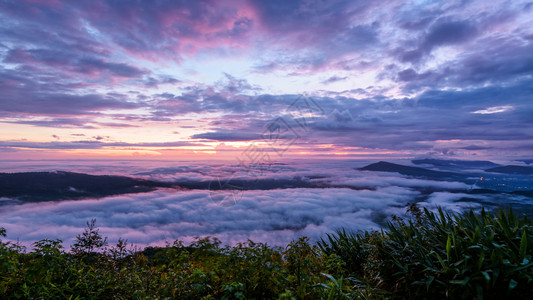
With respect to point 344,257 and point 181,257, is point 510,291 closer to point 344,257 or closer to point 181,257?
point 344,257

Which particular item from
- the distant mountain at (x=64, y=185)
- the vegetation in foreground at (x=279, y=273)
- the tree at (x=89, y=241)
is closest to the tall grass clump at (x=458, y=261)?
the vegetation in foreground at (x=279, y=273)

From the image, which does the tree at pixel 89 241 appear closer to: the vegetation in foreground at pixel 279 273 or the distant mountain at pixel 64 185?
the vegetation in foreground at pixel 279 273

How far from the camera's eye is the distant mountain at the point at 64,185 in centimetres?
12106

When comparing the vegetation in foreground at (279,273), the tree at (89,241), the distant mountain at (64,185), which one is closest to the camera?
the vegetation in foreground at (279,273)

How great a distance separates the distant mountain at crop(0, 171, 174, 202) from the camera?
397 ft

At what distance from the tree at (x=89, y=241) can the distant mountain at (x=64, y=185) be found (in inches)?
6058

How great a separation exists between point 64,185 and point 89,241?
17308cm

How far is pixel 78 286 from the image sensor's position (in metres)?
3.56

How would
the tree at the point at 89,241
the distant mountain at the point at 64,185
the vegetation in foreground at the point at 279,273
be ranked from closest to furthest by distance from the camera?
1. the vegetation in foreground at the point at 279,273
2. the tree at the point at 89,241
3. the distant mountain at the point at 64,185

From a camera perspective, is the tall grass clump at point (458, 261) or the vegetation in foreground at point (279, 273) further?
the tall grass clump at point (458, 261)

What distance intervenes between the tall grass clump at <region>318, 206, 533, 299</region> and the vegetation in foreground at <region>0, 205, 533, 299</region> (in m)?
0.01

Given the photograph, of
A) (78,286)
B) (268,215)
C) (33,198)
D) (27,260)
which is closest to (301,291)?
(78,286)

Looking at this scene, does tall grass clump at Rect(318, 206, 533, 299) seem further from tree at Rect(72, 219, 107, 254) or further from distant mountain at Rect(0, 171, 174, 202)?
distant mountain at Rect(0, 171, 174, 202)

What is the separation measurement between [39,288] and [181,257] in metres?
1.77
